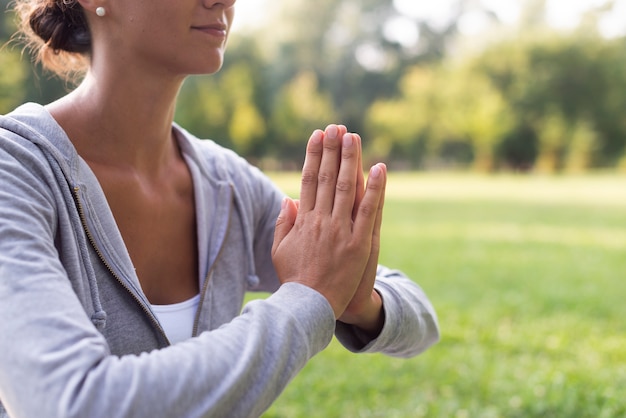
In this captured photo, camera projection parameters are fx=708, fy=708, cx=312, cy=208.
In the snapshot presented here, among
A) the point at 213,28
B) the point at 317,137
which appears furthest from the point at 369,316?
the point at 213,28

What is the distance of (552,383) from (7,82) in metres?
16.9

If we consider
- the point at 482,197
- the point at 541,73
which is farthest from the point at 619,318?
the point at 541,73

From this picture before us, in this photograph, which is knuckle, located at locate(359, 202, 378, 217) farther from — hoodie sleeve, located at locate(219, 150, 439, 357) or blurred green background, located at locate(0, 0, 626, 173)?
blurred green background, located at locate(0, 0, 626, 173)

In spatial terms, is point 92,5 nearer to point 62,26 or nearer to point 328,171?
point 62,26

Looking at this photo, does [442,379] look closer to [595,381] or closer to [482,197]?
[595,381]

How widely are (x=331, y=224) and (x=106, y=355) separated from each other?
400 mm

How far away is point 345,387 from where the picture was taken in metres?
3.91

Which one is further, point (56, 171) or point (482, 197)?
point (482, 197)

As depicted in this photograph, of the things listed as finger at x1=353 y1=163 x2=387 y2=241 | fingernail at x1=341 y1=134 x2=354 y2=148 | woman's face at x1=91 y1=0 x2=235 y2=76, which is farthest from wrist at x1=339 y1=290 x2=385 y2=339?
woman's face at x1=91 y1=0 x2=235 y2=76

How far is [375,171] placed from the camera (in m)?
1.18

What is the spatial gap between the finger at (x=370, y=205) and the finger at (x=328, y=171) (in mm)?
53

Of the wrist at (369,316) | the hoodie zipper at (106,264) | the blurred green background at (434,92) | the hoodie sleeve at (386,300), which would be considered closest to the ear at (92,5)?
the hoodie zipper at (106,264)

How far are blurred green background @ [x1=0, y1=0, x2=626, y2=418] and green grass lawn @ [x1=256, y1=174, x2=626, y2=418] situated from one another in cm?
2

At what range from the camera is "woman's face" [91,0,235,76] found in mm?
1315
